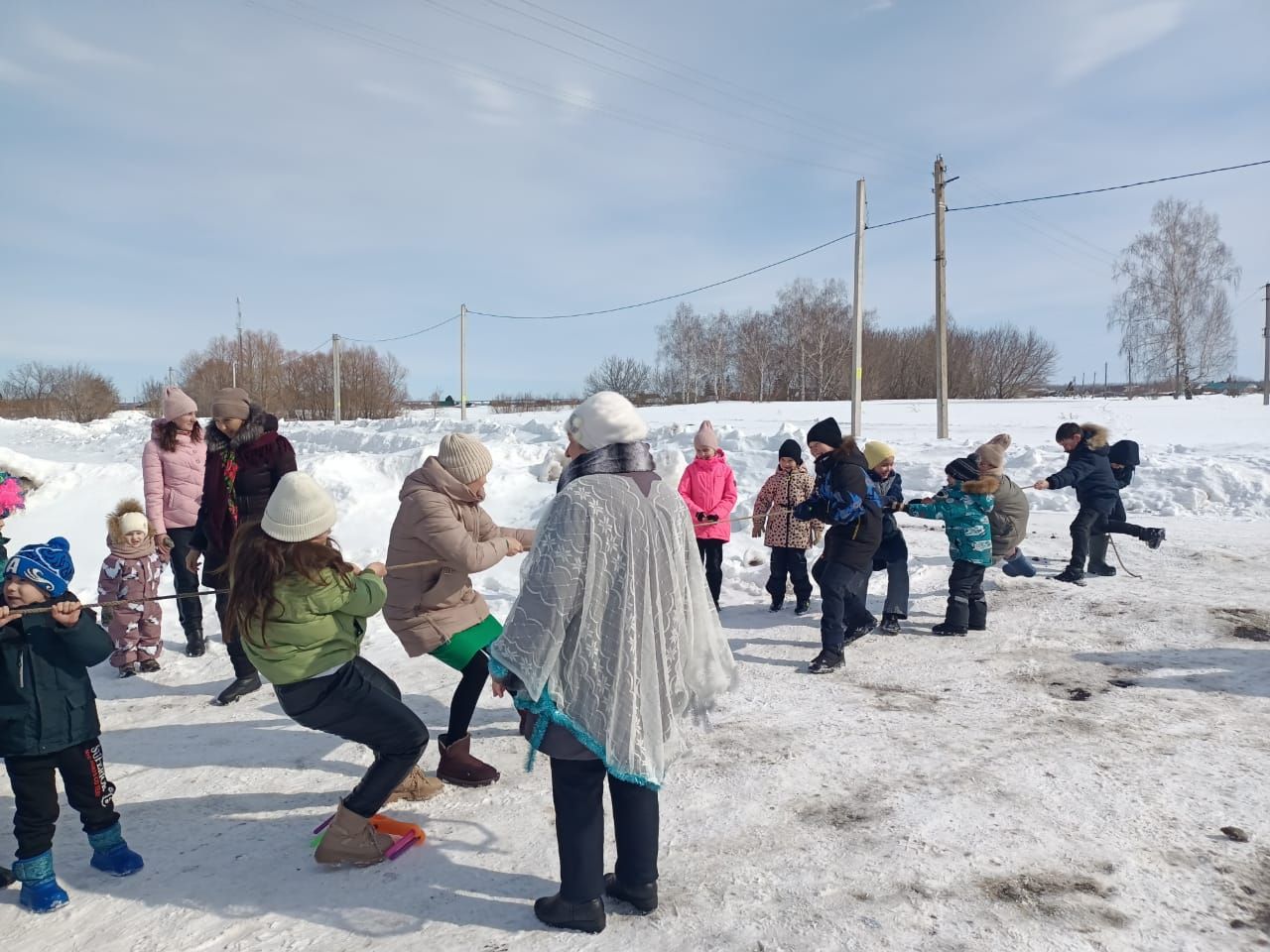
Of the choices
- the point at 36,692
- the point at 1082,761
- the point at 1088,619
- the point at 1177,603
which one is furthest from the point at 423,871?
the point at 1177,603

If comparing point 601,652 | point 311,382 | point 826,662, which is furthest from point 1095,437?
point 311,382

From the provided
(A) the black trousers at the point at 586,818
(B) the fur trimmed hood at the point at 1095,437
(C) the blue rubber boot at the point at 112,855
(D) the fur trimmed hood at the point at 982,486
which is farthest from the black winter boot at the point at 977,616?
(C) the blue rubber boot at the point at 112,855

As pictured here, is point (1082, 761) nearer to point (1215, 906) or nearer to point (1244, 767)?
point (1244, 767)

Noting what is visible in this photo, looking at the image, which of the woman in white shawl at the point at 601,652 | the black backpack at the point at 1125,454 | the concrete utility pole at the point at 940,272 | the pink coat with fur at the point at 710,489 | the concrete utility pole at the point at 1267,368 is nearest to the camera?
the woman in white shawl at the point at 601,652

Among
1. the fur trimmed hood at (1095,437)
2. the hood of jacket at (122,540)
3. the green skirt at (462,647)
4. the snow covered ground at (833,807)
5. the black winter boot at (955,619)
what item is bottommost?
the snow covered ground at (833,807)

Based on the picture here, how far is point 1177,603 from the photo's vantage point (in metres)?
6.73

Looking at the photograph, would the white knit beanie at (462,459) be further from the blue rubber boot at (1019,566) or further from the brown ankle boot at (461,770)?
the blue rubber boot at (1019,566)

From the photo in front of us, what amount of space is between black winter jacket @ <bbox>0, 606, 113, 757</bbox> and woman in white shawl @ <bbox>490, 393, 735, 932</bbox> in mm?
Answer: 1622

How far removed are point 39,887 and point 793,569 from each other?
18.2 ft


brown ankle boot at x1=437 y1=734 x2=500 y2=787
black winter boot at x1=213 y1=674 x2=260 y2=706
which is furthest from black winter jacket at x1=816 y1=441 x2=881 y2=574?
black winter boot at x1=213 y1=674 x2=260 y2=706

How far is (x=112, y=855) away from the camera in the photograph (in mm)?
3135

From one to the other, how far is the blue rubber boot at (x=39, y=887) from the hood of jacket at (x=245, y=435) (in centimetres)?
269

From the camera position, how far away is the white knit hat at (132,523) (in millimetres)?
6020

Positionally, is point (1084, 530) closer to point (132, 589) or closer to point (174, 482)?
point (174, 482)
